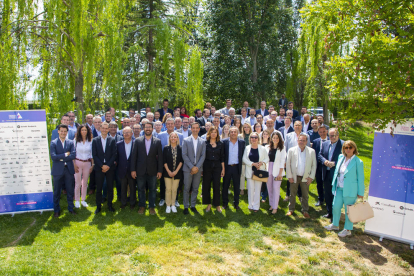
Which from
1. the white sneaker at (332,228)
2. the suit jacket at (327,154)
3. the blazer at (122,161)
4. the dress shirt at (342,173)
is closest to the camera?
the dress shirt at (342,173)

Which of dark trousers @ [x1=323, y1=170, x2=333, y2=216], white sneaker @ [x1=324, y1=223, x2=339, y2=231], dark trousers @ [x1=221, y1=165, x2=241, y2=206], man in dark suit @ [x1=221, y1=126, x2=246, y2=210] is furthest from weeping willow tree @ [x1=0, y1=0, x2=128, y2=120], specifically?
white sneaker @ [x1=324, y1=223, x2=339, y2=231]

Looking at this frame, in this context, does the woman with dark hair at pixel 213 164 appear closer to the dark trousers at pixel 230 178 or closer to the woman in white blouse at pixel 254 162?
the dark trousers at pixel 230 178

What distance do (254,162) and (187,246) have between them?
103 inches

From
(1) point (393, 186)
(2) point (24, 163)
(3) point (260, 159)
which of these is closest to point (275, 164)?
(3) point (260, 159)

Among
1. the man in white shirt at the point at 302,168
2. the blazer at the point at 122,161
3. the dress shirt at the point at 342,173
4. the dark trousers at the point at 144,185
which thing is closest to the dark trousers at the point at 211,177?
the dark trousers at the point at 144,185

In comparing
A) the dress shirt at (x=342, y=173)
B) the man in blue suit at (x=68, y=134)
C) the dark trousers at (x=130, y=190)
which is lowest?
the dark trousers at (x=130, y=190)

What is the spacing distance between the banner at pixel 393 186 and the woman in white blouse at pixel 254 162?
2.30 m

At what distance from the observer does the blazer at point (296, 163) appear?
6.64 meters

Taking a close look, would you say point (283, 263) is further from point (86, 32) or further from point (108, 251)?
point (86, 32)

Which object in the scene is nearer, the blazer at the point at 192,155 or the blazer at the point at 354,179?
the blazer at the point at 354,179

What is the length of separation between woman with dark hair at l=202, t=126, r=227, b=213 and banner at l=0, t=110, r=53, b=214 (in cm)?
363

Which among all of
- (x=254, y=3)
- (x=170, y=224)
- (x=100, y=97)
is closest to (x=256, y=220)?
(x=170, y=224)

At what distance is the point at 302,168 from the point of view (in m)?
6.68

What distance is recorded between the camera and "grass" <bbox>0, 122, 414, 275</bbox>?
4.51 meters
